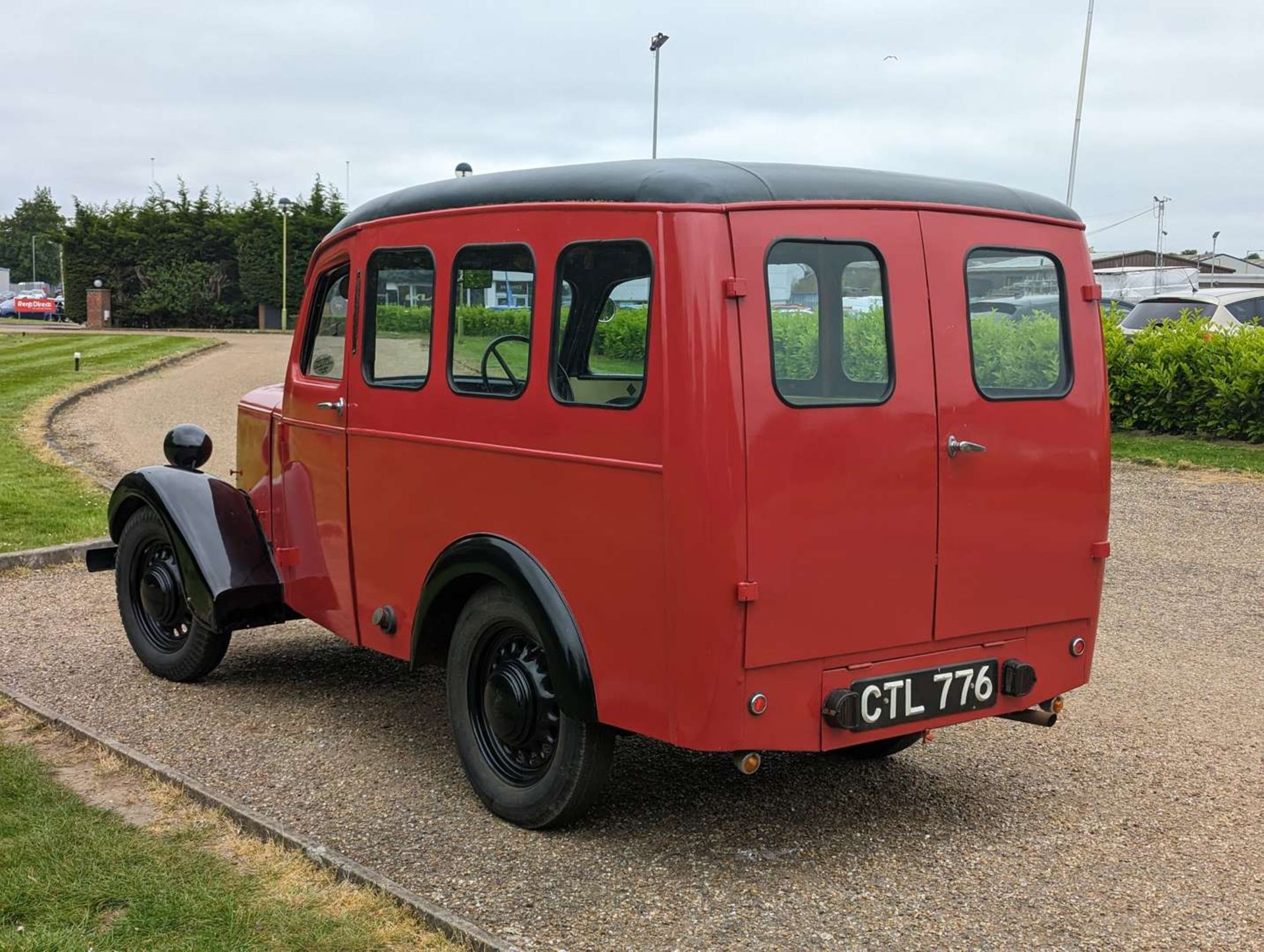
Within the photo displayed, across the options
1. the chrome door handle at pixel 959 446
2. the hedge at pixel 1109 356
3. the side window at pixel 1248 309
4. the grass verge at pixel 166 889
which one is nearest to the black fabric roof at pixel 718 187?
the hedge at pixel 1109 356

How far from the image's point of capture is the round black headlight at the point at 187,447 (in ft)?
21.0

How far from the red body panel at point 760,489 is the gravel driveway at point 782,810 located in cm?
50

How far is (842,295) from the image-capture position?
4.11 metres

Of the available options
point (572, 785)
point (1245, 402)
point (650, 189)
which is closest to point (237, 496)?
point (572, 785)

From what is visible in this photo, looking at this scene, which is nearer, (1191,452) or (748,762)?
(748,762)

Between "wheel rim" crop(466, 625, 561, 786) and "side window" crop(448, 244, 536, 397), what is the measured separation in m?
0.86

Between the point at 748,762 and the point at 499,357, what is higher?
the point at 499,357

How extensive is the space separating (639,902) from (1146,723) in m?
2.95

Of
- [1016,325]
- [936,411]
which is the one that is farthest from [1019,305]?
[936,411]

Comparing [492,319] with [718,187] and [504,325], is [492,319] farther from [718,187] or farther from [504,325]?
[718,187]

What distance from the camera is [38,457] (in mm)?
13203

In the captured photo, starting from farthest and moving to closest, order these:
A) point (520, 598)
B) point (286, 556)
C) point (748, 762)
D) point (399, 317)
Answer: point (286, 556)
point (399, 317)
point (520, 598)
point (748, 762)

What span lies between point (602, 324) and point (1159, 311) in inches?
630

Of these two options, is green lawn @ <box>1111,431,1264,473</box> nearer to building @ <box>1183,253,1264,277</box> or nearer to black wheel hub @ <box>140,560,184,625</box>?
black wheel hub @ <box>140,560,184,625</box>
